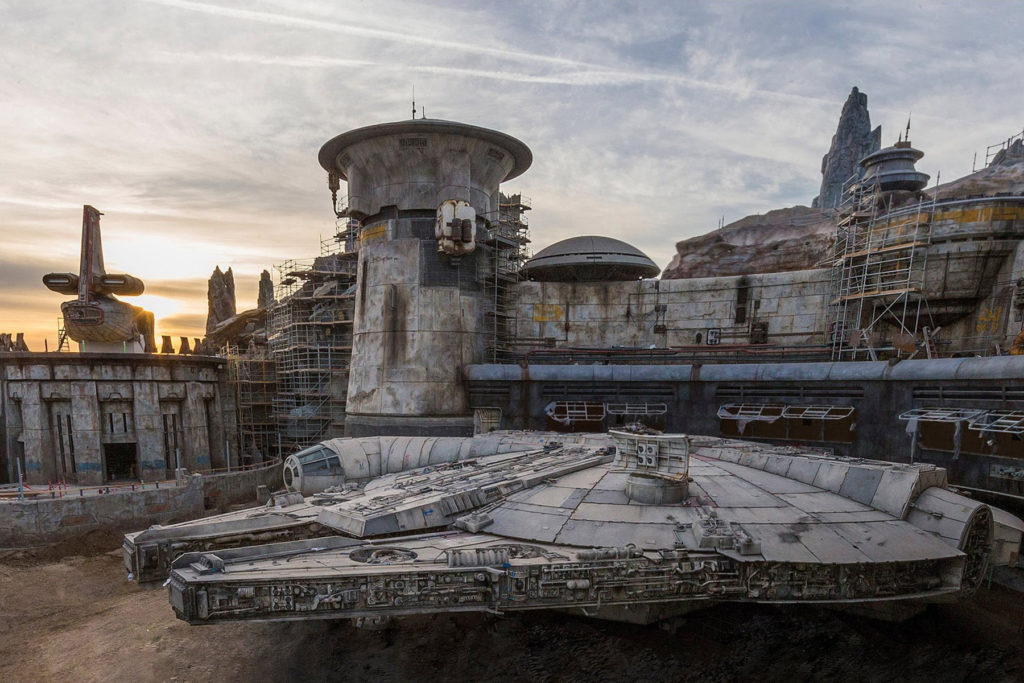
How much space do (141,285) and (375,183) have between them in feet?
68.2

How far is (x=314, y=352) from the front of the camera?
46.2 m

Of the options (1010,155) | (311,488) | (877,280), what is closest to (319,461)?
(311,488)

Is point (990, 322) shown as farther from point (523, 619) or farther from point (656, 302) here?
point (523, 619)

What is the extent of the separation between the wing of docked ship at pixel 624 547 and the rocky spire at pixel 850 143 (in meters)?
108

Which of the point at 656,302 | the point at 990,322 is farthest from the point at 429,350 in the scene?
the point at 990,322

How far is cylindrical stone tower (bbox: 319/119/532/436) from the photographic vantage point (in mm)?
35906

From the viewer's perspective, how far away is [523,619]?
1934 centimetres

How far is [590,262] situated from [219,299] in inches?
3795

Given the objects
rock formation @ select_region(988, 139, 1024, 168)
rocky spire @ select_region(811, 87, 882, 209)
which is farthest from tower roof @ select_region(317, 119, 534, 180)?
rocky spire @ select_region(811, 87, 882, 209)

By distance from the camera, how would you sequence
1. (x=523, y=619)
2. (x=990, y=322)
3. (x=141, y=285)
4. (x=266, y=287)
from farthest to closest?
(x=266, y=287), (x=141, y=285), (x=990, y=322), (x=523, y=619)

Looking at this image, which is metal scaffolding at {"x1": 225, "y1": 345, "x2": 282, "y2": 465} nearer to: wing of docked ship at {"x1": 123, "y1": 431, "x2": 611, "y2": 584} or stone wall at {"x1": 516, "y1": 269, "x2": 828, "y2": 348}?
wing of docked ship at {"x1": 123, "y1": 431, "x2": 611, "y2": 584}

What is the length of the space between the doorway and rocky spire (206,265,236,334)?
73.2 m

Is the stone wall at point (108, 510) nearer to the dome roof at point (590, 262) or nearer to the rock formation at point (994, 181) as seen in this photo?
the dome roof at point (590, 262)

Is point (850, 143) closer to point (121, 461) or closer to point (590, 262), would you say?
point (590, 262)
